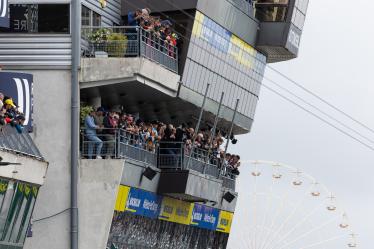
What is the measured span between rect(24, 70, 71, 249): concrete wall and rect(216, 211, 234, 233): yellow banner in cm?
1439

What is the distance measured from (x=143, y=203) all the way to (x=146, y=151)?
2.36 metres

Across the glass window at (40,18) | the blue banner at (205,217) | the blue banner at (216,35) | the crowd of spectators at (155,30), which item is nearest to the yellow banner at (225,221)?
the blue banner at (205,217)

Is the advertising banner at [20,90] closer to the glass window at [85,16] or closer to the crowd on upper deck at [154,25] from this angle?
the glass window at [85,16]

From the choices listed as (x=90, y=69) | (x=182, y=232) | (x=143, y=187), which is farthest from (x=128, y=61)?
(x=182, y=232)

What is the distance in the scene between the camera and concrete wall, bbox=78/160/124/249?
53.1 m

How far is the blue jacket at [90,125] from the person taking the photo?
52.4 meters

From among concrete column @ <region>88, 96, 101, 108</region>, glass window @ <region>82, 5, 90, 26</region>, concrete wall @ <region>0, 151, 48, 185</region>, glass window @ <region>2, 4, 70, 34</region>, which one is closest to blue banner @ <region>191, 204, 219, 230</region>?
concrete column @ <region>88, 96, 101, 108</region>

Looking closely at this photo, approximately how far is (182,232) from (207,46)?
770 centimetres

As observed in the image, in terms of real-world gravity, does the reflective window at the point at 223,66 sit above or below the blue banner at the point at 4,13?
above

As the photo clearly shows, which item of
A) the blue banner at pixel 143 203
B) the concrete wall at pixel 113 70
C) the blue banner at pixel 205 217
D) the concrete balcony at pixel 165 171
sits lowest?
the blue banner at pixel 143 203

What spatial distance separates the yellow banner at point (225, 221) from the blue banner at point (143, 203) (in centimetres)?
826

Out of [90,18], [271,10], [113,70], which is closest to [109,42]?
[113,70]

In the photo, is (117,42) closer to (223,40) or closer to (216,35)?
(216,35)

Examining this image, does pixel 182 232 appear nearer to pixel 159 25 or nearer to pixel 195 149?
pixel 195 149
